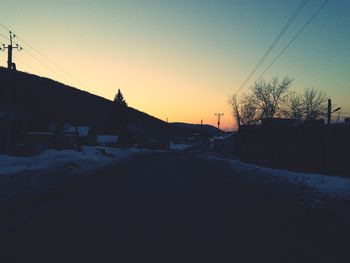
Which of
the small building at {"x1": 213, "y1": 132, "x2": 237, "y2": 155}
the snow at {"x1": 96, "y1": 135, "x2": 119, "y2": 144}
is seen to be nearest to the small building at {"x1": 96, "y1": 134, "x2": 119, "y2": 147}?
the snow at {"x1": 96, "y1": 135, "x2": 119, "y2": 144}

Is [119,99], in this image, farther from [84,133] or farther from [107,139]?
[84,133]

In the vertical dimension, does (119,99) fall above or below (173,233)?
above

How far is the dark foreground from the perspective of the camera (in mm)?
5840

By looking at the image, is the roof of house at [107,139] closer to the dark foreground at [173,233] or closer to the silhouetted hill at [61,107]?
the silhouetted hill at [61,107]

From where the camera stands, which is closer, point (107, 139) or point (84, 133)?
point (84, 133)

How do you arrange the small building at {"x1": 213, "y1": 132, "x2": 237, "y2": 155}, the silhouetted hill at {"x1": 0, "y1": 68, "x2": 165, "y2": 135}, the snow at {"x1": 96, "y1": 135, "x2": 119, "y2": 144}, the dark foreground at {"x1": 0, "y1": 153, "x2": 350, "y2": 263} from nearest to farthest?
the dark foreground at {"x1": 0, "y1": 153, "x2": 350, "y2": 263}, the small building at {"x1": 213, "y1": 132, "x2": 237, "y2": 155}, the silhouetted hill at {"x1": 0, "y1": 68, "x2": 165, "y2": 135}, the snow at {"x1": 96, "y1": 135, "x2": 119, "y2": 144}

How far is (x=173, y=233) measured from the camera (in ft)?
24.1

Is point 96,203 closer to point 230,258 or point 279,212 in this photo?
point 279,212

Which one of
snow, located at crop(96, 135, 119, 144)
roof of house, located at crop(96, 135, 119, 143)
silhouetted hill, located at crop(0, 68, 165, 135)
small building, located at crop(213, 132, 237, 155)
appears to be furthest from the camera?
roof of house, located at crop(96, 135, 119, 143)

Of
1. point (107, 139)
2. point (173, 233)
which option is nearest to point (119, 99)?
point (107, 139)

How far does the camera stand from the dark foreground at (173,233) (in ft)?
19.2

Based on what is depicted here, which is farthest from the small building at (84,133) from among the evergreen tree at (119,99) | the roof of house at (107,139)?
the evergreen tree at (119,99)

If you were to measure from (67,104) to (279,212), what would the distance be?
402ft

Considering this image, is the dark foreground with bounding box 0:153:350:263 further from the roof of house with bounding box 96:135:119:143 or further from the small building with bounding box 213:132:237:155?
the roof of house with bounding box 96:135:119:143
